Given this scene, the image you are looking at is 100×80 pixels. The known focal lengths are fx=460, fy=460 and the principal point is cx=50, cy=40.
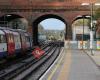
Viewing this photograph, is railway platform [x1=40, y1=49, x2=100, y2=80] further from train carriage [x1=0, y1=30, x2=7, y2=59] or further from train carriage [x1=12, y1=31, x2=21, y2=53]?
train carriage [x1=12, y1=31, x2=21, y2=53]

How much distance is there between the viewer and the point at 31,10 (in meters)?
108

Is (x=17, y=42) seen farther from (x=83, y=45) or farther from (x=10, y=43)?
(x=83, y=45)

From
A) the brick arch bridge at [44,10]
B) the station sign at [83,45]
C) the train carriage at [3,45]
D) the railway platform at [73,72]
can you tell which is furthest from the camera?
the brick arch bridge at [44,10]

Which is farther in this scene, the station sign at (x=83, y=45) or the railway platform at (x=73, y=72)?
the station sign at (x=83, y=45)

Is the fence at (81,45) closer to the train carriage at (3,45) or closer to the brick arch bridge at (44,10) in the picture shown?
the brick arch bridge at (44,10)

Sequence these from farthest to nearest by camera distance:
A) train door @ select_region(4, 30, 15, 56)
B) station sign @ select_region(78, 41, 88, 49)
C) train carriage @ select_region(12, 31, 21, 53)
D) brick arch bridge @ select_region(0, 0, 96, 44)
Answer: brick arch bridge @ select_region(0, 0, 96, 44) → station sign @ select_region(78, 41, 88, 49) → train carriage @ select_region(12, 31, 21, 53) → train door @ select_region(4, 30, 15, 56)

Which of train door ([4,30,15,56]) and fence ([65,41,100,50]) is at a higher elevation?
train door ([4,30,15,56])

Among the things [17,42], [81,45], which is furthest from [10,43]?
[81,45]

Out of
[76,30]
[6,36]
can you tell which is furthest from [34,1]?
[6,36]

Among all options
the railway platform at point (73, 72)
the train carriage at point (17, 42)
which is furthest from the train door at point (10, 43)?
the railway platform at point (73, 72)

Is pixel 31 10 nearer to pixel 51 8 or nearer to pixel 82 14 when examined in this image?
pixel 51 8

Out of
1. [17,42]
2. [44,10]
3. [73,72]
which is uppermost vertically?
[44,10]

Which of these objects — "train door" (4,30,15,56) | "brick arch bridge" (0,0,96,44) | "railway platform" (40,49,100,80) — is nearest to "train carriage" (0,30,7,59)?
"train door" (4,30,15,56)

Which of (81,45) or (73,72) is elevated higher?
(73,72)
